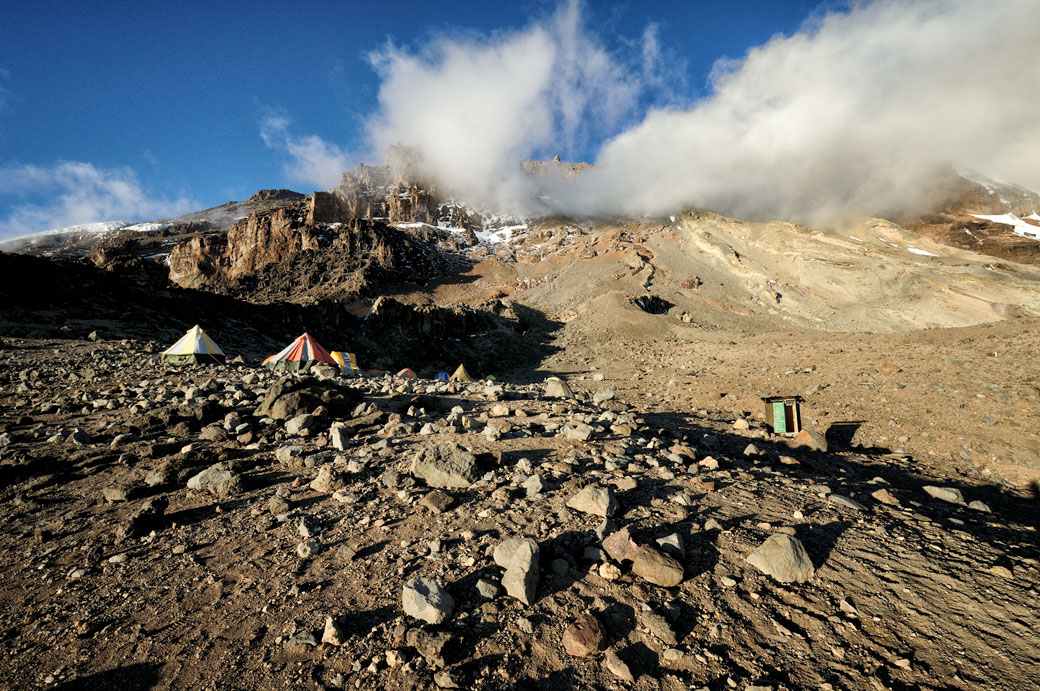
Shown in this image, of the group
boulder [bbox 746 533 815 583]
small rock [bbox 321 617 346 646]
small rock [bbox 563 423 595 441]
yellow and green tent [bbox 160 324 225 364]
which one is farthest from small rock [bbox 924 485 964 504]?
yellow and green tent [bbox 160 324 225 364]

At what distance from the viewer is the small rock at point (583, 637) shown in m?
2.52

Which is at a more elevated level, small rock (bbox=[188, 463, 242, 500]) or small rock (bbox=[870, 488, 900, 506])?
small rock (bbox=[188, 463, 242, 500])

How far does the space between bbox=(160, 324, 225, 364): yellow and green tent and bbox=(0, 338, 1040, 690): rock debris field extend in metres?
9.18

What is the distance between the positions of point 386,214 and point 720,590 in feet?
496

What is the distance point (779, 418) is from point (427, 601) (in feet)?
33.3

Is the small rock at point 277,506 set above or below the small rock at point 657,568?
above

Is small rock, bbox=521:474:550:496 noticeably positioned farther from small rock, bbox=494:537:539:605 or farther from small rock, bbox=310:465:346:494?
small rock, bbox=310:465:346:494

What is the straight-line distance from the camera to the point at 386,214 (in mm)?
137625

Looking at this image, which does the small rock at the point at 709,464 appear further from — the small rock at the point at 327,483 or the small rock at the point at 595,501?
the small rock at the point at 327,483

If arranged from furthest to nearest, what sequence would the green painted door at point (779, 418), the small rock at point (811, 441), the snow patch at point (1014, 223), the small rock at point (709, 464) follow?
the snow patch at point (1014, 223)
the green painted door at point (779, 418)
the small rock at point (811, 441)
the small rock at point (709, 464)

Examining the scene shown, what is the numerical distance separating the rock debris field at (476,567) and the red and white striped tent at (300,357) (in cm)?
1146

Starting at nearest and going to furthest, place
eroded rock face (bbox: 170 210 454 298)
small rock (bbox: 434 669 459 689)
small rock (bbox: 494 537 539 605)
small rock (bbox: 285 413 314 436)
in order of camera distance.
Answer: small rock (bbox: 434 669 459 689) < small rock (bbox: 494 537 539 605) < small rock (bbox: 285 413 314 436) < eroded rock face (bbox: 170 210 454 298)

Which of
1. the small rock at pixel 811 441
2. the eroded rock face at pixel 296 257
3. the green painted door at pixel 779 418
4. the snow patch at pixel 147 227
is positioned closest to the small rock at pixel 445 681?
the small rock at pixel 811 441

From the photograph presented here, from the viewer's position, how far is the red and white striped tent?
56.5 feet
